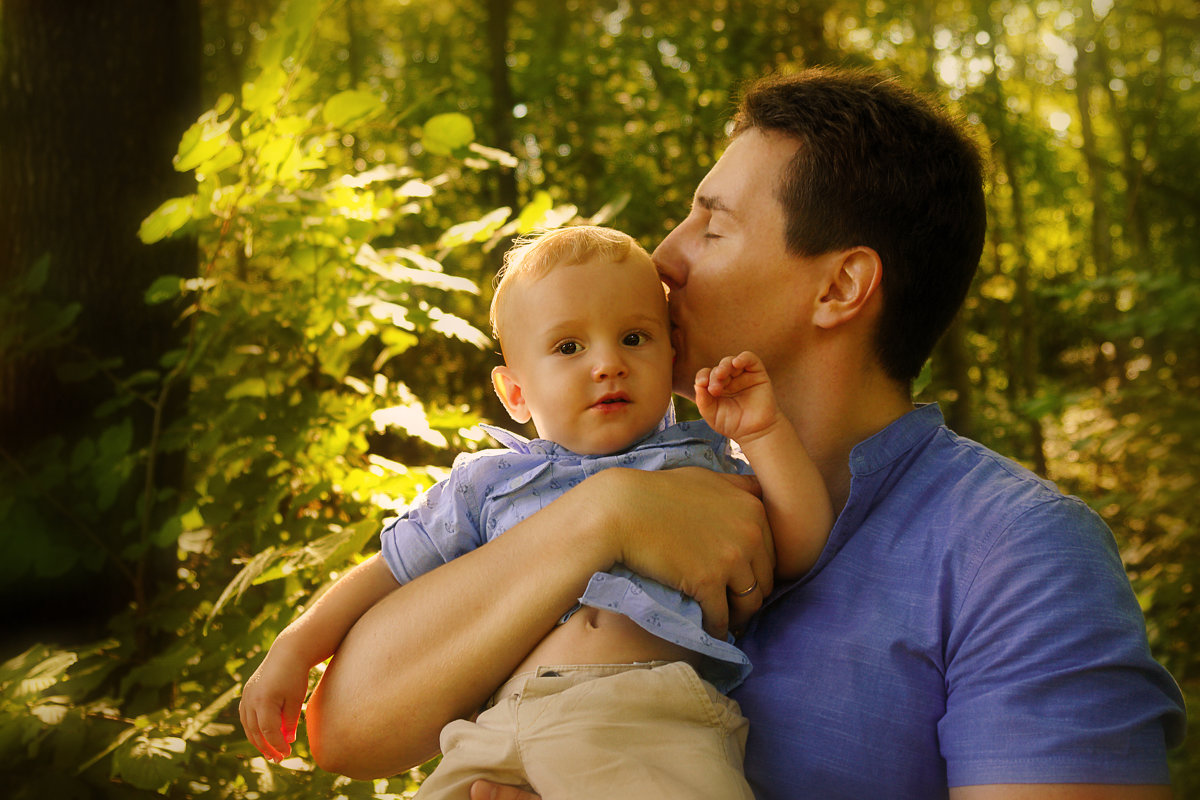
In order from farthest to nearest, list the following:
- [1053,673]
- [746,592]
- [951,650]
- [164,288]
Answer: [164,288] < [746,592] < [951,650] < [1053,673]

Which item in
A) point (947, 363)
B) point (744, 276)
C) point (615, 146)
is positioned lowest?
point (947, 363)

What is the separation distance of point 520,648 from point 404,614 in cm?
21

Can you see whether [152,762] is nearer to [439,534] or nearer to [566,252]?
[439,534]

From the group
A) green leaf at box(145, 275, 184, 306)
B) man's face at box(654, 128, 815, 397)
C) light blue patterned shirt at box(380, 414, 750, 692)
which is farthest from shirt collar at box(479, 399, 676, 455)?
green leaf at box(145, 275, 184, 306)

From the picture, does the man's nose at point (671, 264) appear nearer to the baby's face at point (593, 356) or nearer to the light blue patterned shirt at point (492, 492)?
the baby's face at point (593, 356)

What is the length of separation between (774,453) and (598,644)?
422mm

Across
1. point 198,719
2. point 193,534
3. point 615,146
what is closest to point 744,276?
point 198,719

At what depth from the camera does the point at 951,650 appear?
4.33 feet

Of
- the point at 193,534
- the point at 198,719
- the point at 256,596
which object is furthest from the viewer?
the point at 193,534

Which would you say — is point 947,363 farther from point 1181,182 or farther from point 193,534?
point 193,534

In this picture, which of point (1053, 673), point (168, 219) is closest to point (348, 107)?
Result: point (168, 219)

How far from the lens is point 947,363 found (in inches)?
330

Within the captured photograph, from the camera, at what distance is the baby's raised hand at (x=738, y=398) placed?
4.90ft

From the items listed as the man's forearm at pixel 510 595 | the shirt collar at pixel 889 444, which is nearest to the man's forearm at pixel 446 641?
the man's forearm at pixel 510 595
